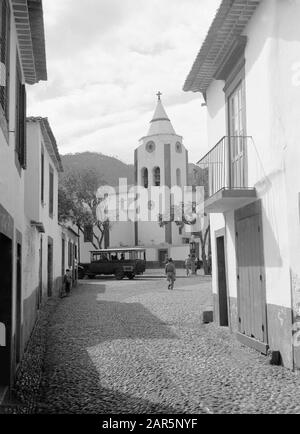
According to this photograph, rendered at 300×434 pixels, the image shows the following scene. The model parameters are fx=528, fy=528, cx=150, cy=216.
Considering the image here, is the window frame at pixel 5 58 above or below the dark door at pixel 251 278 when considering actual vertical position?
above

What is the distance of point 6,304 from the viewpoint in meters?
6.00

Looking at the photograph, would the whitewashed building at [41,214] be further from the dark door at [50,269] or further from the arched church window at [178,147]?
the arched church window at [178,147]

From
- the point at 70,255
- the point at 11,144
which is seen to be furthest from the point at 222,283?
the point at 70,255

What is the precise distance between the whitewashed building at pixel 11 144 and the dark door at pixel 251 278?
3617 mm

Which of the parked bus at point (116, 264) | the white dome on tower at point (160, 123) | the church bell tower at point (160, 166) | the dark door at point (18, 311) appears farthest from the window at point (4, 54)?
the white dome on tower at point (160, 123)

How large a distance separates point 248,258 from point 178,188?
120 ft

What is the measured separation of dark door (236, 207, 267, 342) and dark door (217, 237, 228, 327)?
1.56 metres

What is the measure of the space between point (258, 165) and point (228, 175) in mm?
1437

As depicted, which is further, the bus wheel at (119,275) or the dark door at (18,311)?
the bus wheel at (119,275)

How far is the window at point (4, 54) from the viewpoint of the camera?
561 centimetres


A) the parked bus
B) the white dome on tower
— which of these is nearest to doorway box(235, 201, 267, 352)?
the parked bus

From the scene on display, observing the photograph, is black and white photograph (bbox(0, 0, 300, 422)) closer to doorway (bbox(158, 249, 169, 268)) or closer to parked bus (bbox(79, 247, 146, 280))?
parked bus (bbox(79, 247, 146, 280))

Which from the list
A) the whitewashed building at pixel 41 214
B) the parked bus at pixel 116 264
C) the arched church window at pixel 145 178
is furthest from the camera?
the arched church window at pixel 145 178

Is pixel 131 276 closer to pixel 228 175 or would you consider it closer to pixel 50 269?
pixel 50 269
